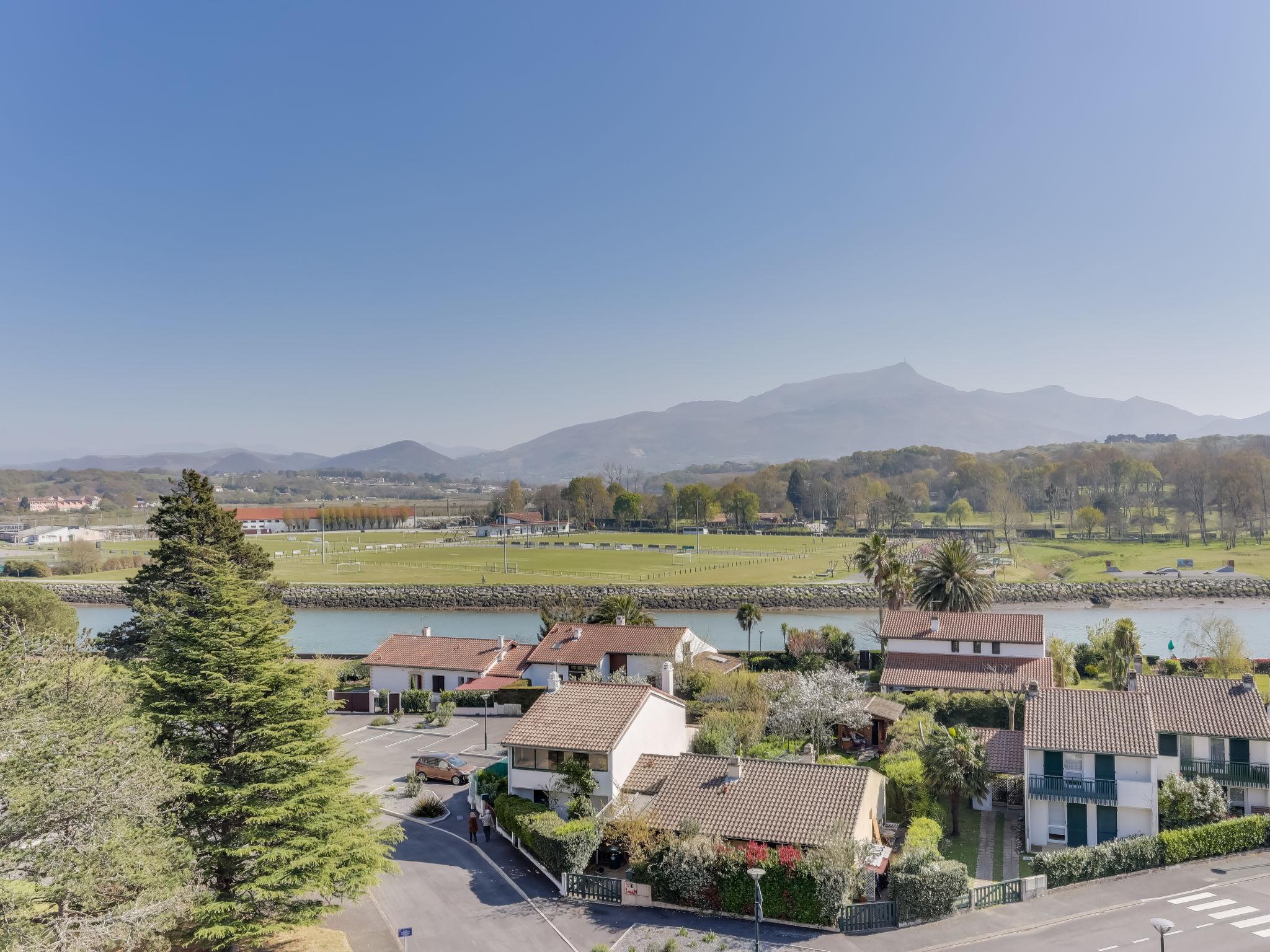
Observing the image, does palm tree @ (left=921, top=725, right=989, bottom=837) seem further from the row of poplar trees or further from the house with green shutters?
the row of poplar trees

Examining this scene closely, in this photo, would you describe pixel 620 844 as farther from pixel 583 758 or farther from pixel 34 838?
pixel 34 838

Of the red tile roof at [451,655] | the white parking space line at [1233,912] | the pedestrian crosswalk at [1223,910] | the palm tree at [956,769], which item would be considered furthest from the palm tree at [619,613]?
the white parking space line at [1233,912]

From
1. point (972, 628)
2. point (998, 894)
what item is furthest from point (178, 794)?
point (972, 628)

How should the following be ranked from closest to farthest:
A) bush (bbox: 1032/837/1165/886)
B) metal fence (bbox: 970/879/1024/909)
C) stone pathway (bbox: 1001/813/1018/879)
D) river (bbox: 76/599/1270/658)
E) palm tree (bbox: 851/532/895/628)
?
metal fence (bbox: 970/879/1024/909) < bush (bbox: 1032/837/1165/886) < stone pathway (bbox: 1001/813/1018/879) < palm tree (bbox: 851/532/895/628) < river (bbox: 76/599/1270/658)

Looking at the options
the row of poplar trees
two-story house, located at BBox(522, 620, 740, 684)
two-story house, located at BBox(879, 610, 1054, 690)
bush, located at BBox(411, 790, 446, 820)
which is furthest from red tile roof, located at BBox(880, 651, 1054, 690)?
the row of poplar trees

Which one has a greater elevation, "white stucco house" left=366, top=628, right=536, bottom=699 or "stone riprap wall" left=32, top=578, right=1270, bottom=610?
"white stucco house" left=366, top=628, right=536, bottom=699

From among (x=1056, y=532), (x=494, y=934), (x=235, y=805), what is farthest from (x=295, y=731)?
(x=1056, y=532)

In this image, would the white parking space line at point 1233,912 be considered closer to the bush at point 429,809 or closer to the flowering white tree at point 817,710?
the flowering white tree at point 817,710
